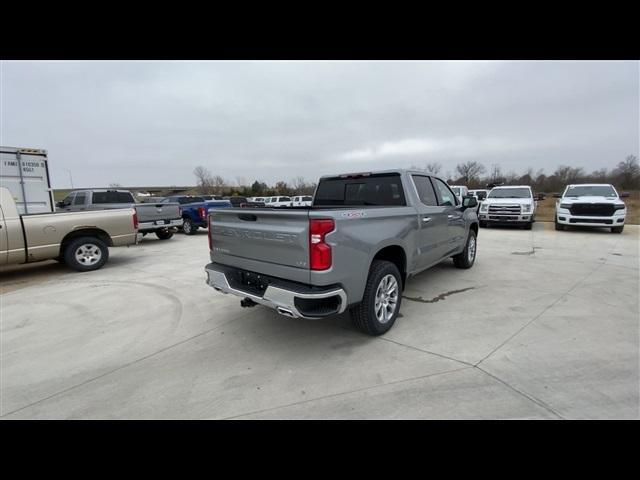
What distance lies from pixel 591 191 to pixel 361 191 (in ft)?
41.3

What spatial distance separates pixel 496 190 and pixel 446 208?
441 inches

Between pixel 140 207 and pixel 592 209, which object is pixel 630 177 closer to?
pixel 592 209

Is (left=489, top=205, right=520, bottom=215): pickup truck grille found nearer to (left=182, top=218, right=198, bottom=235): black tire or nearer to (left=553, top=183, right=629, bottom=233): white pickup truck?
(left=553, top=183, right=629, bottom=233): white pickup truck

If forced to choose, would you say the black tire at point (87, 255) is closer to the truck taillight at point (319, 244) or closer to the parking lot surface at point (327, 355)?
the parking lot surface at point (327, 355)

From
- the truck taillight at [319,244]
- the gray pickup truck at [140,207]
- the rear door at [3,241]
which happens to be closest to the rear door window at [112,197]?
the gray pickup truck at [140,207]

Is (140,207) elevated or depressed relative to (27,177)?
depressed

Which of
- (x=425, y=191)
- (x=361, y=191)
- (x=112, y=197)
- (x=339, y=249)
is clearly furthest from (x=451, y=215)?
(x=112, y=197)

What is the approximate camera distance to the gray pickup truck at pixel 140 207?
10273 mm

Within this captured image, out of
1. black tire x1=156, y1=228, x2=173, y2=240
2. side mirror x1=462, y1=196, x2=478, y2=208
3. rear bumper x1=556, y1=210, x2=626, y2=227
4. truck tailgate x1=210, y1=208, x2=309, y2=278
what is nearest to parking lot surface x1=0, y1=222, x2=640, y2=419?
truck tailgate x1=210, y1=208, x2=309, y2=278

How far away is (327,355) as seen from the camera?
3129 mm

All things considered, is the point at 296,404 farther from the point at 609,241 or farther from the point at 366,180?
the point at 609,241

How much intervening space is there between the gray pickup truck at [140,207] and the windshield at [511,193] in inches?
544

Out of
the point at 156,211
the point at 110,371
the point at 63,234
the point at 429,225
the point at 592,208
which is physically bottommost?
the point at 110,371

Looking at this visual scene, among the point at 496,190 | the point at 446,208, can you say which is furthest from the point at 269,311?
the point at 496,190
